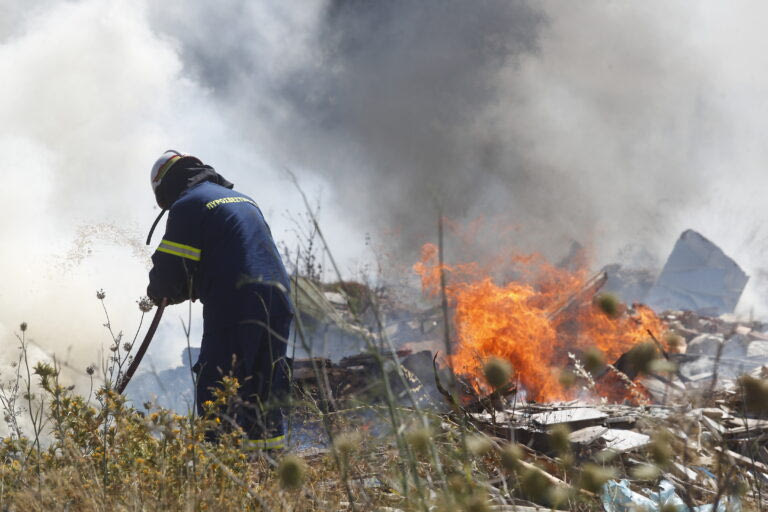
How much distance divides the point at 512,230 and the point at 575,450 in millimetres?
18066

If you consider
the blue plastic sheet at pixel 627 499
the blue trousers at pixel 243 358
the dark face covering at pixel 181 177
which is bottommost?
the blue plastic sheet at pixel 627 499

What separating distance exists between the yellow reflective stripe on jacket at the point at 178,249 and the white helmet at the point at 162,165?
29.3 inches

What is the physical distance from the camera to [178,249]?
367 centimetres

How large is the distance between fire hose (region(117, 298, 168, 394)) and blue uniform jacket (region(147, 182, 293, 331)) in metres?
0.10

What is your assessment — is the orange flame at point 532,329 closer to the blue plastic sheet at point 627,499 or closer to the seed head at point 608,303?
the blue plastic sheet at point 627,499

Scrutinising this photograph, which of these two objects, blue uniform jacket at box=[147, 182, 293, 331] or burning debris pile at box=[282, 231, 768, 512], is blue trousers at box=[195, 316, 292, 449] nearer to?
blue uniform jacket at box=[147, 182, 293, 331]

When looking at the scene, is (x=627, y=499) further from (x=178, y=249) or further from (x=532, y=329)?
(x=532, y=329)

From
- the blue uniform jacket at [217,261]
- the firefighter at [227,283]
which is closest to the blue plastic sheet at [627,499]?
the firefighter at [227,283]

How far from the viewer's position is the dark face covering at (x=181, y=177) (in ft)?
13.7

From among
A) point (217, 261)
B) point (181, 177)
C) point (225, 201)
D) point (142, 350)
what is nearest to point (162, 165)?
point (181, 177)

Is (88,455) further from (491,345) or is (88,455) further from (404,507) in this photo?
(491,345)

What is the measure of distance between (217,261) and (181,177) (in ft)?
2.84

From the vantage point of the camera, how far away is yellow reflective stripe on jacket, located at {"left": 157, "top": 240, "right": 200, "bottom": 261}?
3.66 meters

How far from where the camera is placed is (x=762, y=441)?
3.68 m
